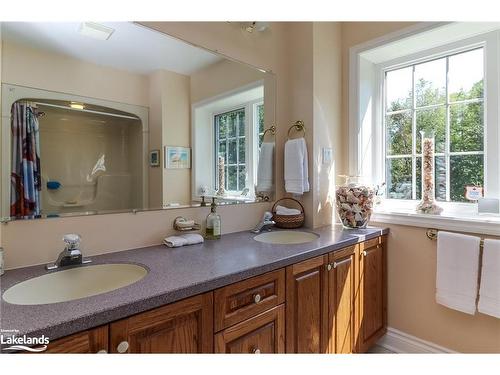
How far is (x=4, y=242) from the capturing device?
950mm

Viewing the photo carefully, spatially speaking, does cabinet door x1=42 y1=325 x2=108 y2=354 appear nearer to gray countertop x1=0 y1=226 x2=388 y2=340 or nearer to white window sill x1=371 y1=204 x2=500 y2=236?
gray countertop x1=0 y1=226 x2=388 y2=340

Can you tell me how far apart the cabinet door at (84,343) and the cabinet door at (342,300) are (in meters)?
1.01

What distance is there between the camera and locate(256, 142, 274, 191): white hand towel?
1813mm

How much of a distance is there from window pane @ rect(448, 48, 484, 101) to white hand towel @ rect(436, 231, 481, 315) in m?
0.87

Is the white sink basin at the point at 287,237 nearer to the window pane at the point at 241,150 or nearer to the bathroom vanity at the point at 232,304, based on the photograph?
the bathroom vanity at the point at 232,304

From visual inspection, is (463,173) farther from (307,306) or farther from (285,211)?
(307,306)

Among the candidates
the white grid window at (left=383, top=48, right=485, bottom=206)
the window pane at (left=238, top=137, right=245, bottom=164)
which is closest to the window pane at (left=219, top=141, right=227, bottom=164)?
the window pane at (left=238, top=137, right=245, bottom=164)

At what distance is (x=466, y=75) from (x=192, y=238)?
189 cm

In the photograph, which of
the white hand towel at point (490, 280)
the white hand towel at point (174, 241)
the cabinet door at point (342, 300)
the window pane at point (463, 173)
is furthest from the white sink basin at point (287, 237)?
the window pane at point (463, 173)

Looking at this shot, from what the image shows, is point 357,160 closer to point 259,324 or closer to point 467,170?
point 467,170

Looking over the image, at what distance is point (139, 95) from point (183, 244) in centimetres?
73

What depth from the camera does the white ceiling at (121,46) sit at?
3.33 feet

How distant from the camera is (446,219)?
154 cm

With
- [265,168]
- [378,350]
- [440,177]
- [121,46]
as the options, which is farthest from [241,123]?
[378,350]
